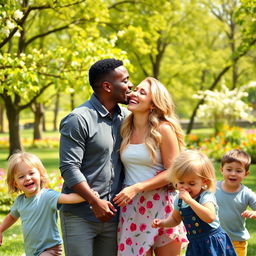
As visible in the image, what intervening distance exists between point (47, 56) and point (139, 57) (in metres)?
15.5

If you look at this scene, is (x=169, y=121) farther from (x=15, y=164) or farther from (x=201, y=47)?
(x=201, y=47)

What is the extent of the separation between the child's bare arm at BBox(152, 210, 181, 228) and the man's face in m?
0.89

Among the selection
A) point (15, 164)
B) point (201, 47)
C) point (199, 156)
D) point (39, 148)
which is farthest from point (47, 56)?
point (201, 47)

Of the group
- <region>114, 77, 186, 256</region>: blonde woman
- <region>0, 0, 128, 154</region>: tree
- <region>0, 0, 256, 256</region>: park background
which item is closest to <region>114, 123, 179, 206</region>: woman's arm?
<region>114, 77, 186, 256</region>: blonde woman

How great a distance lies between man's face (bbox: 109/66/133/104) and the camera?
375 centimetres

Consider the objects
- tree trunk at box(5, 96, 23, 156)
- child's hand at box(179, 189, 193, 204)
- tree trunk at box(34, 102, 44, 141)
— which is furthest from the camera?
tree trunk at box(34, 102, 44, 141)

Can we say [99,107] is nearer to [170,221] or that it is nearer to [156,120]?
[156,120]

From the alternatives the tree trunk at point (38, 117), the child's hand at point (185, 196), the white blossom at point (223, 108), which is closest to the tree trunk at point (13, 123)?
the white blossom at point (223, 108)

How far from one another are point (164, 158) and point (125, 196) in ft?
1.35

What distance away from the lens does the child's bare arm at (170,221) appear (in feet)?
12.0

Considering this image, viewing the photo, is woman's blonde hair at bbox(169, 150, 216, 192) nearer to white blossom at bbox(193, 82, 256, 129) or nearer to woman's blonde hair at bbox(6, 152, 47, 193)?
woman's blonde hair at bbox(6, 152, 47, 193)

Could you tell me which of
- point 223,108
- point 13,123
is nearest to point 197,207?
point 13,123

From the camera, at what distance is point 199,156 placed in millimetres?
3559

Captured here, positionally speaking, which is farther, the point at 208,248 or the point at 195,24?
the point at 195,24
